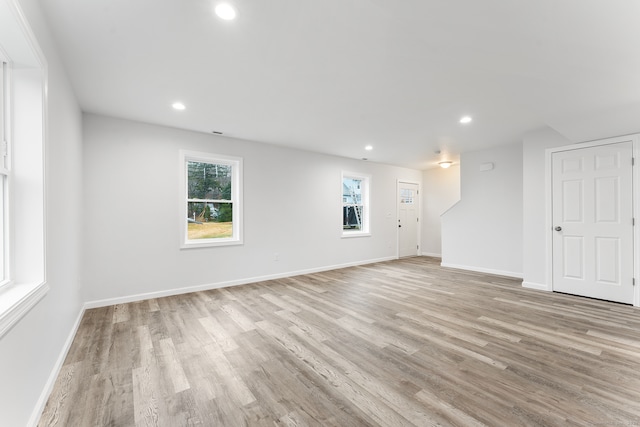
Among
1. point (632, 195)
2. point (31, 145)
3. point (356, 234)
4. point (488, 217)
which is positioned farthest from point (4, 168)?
point (488, 217)

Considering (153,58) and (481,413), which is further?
(153,58)

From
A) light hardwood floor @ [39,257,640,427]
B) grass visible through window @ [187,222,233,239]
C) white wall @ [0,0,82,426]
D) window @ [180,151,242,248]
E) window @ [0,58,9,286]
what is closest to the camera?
white wall @ [0,0,82,426]

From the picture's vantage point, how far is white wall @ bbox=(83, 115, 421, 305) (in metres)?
3.55

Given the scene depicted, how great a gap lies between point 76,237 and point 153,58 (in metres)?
2.14

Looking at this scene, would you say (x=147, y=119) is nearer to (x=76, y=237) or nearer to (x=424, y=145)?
(x=76, y=237)

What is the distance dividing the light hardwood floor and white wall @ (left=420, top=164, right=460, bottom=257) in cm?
376

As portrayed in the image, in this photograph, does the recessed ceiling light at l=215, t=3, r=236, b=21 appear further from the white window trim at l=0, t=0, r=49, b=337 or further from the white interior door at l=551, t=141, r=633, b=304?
the white interior door at l=551, t=141, r=633, b=304

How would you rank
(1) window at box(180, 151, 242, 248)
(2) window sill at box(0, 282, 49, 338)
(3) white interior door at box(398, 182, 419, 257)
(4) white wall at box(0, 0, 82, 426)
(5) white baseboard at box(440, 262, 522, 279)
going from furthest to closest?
(3) white interior door at box(398, 182, 419, 257), (5) white baseboard at box(440, 262, 522, 279), (1) window at box(180, 151, 242, 248), (4) white wall at box(0, 0, 82, 426), (2) window sill at box(0, 282, 49, 338)

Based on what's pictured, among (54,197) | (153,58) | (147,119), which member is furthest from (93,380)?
(147,119)

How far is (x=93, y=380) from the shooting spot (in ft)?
6.40

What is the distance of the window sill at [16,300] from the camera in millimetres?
1197

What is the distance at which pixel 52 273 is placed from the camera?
1.96 meters

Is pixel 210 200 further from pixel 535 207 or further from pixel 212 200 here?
pixel 535 207

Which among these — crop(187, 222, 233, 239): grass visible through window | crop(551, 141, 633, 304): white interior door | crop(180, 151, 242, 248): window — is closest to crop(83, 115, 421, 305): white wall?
crop(180, 151, 242, 248): window
